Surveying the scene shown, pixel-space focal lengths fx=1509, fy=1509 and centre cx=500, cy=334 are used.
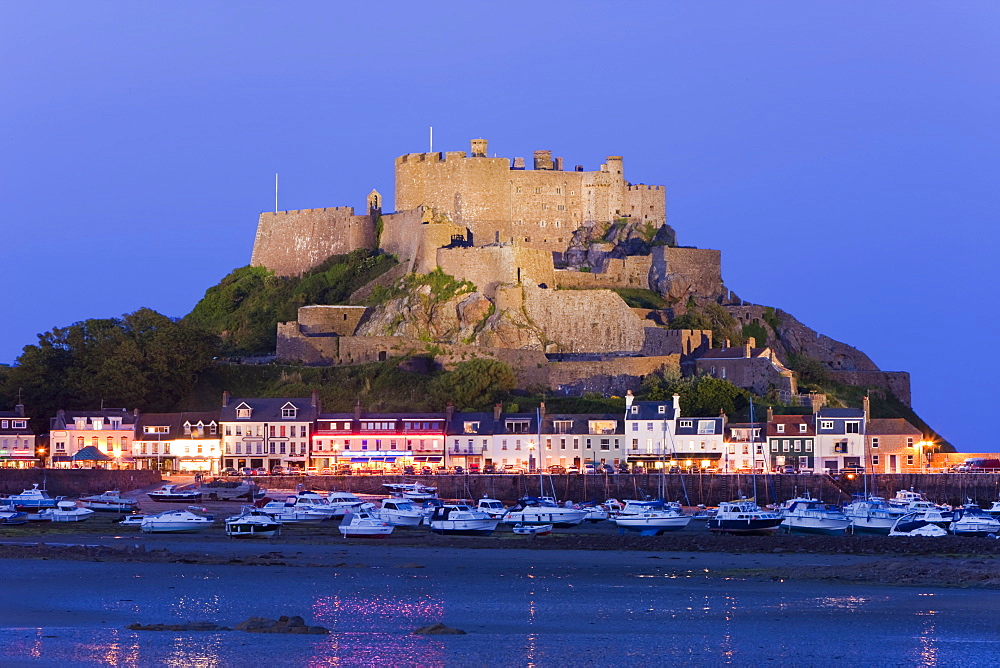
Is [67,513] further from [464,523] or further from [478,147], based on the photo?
[478,147]

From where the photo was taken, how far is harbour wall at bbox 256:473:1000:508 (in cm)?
5778

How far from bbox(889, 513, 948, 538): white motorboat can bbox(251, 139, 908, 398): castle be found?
25649 millimetres

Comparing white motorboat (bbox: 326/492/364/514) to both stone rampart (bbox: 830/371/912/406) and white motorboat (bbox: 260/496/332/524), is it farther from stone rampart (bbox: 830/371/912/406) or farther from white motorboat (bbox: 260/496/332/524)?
stone rampart (bbox: 830/371/912/406)

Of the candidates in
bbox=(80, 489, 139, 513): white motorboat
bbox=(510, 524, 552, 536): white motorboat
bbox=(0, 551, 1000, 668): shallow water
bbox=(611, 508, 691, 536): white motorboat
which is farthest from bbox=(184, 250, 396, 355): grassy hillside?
bbox=(0, 551, 1000, 668): shallow water

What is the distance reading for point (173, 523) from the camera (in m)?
44.2

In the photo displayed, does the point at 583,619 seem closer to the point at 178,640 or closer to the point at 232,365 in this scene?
the point at 178,640

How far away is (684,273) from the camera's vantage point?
80.9 metres

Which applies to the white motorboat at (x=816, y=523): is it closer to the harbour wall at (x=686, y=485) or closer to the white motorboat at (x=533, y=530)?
the white motorboat at (x=533, y=530)

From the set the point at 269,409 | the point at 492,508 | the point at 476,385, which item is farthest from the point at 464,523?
the point at 476,385

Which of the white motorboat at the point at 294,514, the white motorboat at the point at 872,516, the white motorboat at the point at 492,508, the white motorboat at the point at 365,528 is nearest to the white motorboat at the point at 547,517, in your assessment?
the white motorboat at the point at 492,508

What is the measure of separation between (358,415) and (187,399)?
11.3m

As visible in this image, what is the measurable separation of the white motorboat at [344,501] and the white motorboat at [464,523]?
6546mm

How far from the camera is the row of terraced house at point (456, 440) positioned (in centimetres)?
6270

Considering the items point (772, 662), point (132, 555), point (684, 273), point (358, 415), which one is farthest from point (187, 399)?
point (772, 662)
